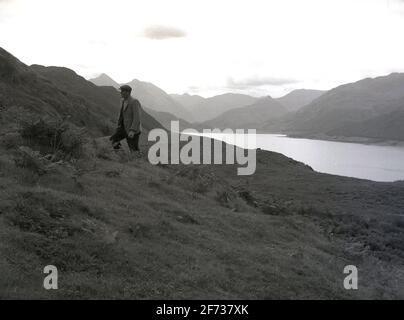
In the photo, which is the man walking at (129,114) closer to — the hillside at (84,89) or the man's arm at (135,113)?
the man's arm at (135,113)

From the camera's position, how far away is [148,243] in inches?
340

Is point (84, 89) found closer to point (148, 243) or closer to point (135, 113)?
point (135, 113)

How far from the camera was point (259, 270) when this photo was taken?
8.70 m

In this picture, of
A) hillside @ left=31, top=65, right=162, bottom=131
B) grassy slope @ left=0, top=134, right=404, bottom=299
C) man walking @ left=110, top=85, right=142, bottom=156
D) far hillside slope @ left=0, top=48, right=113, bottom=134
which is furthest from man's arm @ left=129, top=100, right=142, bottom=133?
hillside @ left=31, top=65, right=162, bottom=131

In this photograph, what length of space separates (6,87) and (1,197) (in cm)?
3471

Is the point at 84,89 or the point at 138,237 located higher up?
the point at 84,89

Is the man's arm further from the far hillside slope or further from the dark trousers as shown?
the far hillside slope

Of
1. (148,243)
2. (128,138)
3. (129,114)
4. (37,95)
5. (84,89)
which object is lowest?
(148,243)

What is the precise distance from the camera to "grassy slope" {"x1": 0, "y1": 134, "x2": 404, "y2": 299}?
6867 millimetres

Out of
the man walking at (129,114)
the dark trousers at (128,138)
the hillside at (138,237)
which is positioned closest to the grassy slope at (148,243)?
the hillside at (138,237)

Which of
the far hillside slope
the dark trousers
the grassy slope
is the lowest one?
the grassy slope

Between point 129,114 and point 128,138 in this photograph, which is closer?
point 129,114

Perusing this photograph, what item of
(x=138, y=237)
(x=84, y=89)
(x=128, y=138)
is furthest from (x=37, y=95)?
(x=84, y=89)

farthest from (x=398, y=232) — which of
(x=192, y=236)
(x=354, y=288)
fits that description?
(x=192, y=236)
